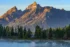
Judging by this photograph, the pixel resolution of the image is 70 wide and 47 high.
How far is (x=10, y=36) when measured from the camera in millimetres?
186000

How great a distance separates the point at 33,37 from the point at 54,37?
14.6 meters

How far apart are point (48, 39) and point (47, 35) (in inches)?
88.3

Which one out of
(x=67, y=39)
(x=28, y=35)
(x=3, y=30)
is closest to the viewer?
(x=67, y=39)

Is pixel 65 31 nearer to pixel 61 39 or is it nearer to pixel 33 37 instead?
pixel 61 39

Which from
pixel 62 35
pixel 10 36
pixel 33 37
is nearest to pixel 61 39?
pixel 62 35

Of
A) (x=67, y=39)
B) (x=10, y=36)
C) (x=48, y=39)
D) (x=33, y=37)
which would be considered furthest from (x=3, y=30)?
(x=67, y=39)

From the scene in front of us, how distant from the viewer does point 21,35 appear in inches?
7126

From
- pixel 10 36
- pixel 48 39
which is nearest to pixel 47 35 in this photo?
pixel 48 39

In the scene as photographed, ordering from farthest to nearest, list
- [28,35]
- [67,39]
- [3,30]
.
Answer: [3,30] → [28,35] → [67,39]

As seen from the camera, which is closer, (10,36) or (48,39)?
(48,39)

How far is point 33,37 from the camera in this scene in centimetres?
18175

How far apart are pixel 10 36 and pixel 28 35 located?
12.7 meters

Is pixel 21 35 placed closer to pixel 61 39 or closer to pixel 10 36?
pixel 10 36

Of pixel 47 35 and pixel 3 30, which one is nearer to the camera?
pixel 47 35
